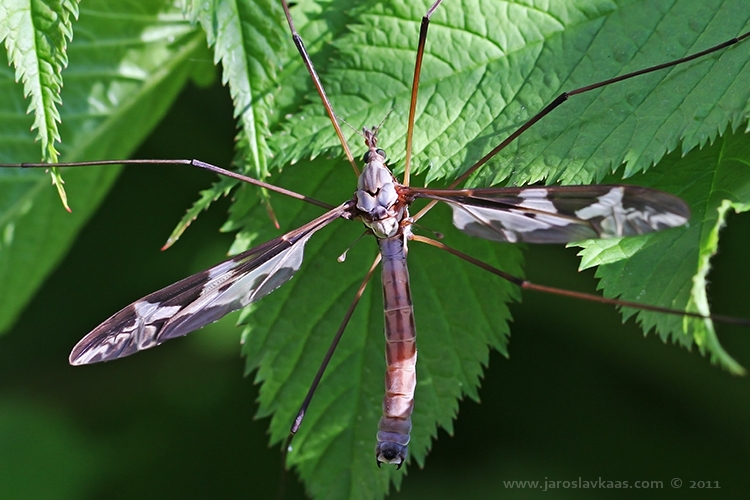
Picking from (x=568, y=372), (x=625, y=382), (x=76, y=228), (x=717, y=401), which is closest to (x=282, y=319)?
(x=76, y=228)

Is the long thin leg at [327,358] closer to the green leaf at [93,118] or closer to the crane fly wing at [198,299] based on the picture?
the crane fly wing at [198,299]

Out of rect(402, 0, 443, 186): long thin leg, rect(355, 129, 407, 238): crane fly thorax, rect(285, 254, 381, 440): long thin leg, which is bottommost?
rect(285, 254, 381, 440): long thin leg

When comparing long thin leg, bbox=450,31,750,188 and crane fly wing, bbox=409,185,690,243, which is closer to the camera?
crane fly wing, bbox=409,185,690,243

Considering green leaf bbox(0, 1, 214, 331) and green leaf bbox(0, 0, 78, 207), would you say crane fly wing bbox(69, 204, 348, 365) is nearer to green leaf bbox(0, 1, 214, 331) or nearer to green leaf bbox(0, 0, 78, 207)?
green leaf bbox(0, 0, 78, 207)

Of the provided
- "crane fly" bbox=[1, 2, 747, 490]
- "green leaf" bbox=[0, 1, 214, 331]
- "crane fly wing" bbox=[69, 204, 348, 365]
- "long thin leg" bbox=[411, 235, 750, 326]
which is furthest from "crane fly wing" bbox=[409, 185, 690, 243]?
"green leaf" bbox=[0, 1, 214, 331]

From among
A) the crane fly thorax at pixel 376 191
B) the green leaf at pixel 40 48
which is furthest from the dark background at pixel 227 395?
the green leaf at pixel 40 48

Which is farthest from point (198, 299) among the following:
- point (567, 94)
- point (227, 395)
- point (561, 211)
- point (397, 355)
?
point (227, 395)

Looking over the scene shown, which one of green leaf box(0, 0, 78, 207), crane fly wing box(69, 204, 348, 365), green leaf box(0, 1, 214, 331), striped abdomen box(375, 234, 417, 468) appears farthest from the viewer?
green leaf box(0, 1, 214, 331)

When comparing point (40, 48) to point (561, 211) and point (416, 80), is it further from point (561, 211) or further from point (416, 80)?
point (561, 211)
